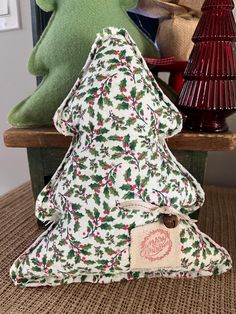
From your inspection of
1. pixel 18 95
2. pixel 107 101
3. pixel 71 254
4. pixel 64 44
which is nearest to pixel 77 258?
pixel 71 254

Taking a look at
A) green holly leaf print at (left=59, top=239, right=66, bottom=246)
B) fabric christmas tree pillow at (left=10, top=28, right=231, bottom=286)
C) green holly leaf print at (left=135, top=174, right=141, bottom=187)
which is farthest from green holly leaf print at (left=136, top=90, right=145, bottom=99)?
green holly leaf print at (left=59, top=239, right=66, bottom=246)

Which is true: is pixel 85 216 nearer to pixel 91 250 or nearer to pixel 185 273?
pixel 91 250

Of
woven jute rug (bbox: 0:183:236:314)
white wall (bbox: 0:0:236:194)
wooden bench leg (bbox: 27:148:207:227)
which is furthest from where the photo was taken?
white wall (bbox: 0:0:236:194)

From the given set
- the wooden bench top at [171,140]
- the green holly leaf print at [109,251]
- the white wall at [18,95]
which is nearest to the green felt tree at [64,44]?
the wooden bench top at [171,140]

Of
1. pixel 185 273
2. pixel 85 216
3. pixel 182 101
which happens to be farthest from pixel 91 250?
pixel 182 101

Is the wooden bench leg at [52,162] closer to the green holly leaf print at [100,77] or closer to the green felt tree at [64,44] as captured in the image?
the green felt tree at [64,44]

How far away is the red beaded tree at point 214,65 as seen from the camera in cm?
45

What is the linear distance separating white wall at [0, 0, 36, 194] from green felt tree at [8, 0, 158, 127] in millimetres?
495

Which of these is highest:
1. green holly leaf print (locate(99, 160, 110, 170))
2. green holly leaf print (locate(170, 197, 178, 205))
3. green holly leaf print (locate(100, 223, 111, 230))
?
green holly leaf print (locate(99, 160, 110, 170))

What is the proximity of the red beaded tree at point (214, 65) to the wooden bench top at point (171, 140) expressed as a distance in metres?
0.03

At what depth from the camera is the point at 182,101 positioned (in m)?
0.49

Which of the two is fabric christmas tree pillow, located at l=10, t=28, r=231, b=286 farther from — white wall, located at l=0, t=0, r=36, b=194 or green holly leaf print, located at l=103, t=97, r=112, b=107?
white wall, located at l=0, t=0, r=36, b=194

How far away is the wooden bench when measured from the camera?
0.47 metres

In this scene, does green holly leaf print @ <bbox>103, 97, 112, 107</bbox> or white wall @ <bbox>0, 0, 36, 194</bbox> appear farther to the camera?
white wall @ <bbox>0, 0, 36, 194</bbox>
